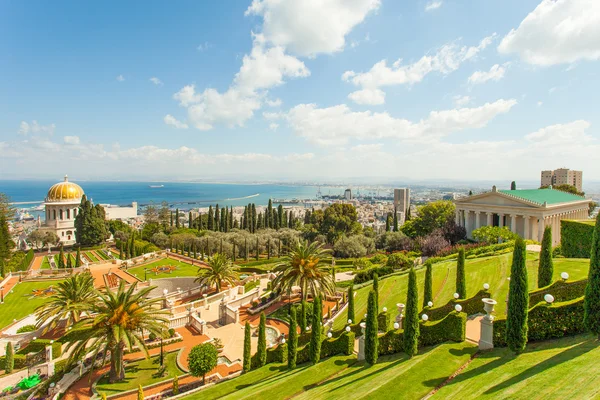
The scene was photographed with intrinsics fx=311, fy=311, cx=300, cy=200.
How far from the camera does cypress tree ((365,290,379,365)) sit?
13.3 m

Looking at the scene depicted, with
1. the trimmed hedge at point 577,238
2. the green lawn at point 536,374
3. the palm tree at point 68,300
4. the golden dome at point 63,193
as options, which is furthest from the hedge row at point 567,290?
the golden dome at point 63,193

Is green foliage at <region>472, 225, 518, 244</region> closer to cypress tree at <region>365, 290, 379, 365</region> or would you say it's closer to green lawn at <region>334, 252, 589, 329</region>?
green lawn at <region>334, 252, 589, 329</region>

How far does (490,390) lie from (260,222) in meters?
64.4

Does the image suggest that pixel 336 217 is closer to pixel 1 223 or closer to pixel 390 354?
pixel 390 354

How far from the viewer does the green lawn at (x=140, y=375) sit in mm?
16859

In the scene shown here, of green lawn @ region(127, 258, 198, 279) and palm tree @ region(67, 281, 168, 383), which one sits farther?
green lawn @ region(127, 258, 198, 279)

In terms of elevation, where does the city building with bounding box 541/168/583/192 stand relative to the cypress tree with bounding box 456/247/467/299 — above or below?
above

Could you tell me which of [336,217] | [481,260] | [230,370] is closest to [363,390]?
[230,370]

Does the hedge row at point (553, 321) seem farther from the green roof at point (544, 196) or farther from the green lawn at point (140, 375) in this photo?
the green roof at point (544, 196)

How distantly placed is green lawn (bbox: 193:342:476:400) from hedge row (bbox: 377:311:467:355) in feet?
1.33

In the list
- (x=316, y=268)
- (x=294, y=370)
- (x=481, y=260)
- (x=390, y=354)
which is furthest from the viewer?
(x=481, y=260)

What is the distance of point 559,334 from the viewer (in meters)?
11.0

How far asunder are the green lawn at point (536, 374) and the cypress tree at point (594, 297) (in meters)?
0.57

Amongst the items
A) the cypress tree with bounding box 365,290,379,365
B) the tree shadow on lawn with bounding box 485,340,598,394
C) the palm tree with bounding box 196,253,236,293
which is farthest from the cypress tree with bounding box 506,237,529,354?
the palm tree with bounding box 196,253,236,293
